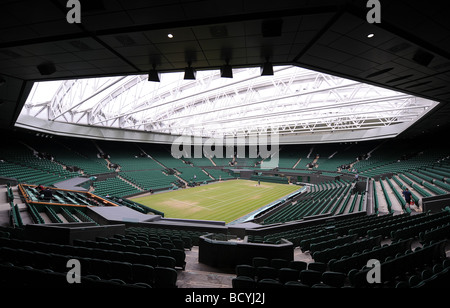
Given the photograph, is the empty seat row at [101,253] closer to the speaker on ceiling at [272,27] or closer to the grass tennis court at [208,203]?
the speaker on ceiling at [272,27]

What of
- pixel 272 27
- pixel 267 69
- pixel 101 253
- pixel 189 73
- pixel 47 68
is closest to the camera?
pixel 272 27

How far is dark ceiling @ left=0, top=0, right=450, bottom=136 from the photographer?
4.50 meters

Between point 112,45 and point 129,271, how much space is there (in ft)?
18.5

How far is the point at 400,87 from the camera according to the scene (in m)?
9.77

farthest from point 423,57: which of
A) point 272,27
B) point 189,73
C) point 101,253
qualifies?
point 101,253

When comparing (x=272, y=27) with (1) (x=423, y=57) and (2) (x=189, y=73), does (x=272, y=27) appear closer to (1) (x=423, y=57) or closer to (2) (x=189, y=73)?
(2) (x=189, y=73)

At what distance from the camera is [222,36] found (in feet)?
18.0

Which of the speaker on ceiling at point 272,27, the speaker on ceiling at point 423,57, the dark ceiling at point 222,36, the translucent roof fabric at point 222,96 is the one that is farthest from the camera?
the translucent roof fabric at point 222,96

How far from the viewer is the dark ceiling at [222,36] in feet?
14.8

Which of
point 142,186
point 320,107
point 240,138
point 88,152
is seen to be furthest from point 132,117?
point 240,138

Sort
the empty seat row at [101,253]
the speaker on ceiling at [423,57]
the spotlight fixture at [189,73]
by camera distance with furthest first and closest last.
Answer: the spotlight fixture at [189,73] → the speaker on ceiling at [423,57] → the empty seat row at [101,253]

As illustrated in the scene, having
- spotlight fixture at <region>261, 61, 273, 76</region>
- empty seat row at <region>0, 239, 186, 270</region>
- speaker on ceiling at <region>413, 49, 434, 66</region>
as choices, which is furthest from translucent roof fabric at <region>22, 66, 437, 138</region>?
empty seat row at <region>0, 239, 186, 270</region>

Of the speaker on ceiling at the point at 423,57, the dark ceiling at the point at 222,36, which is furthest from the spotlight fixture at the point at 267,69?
the speaker on ceiling at the point at 423,57
